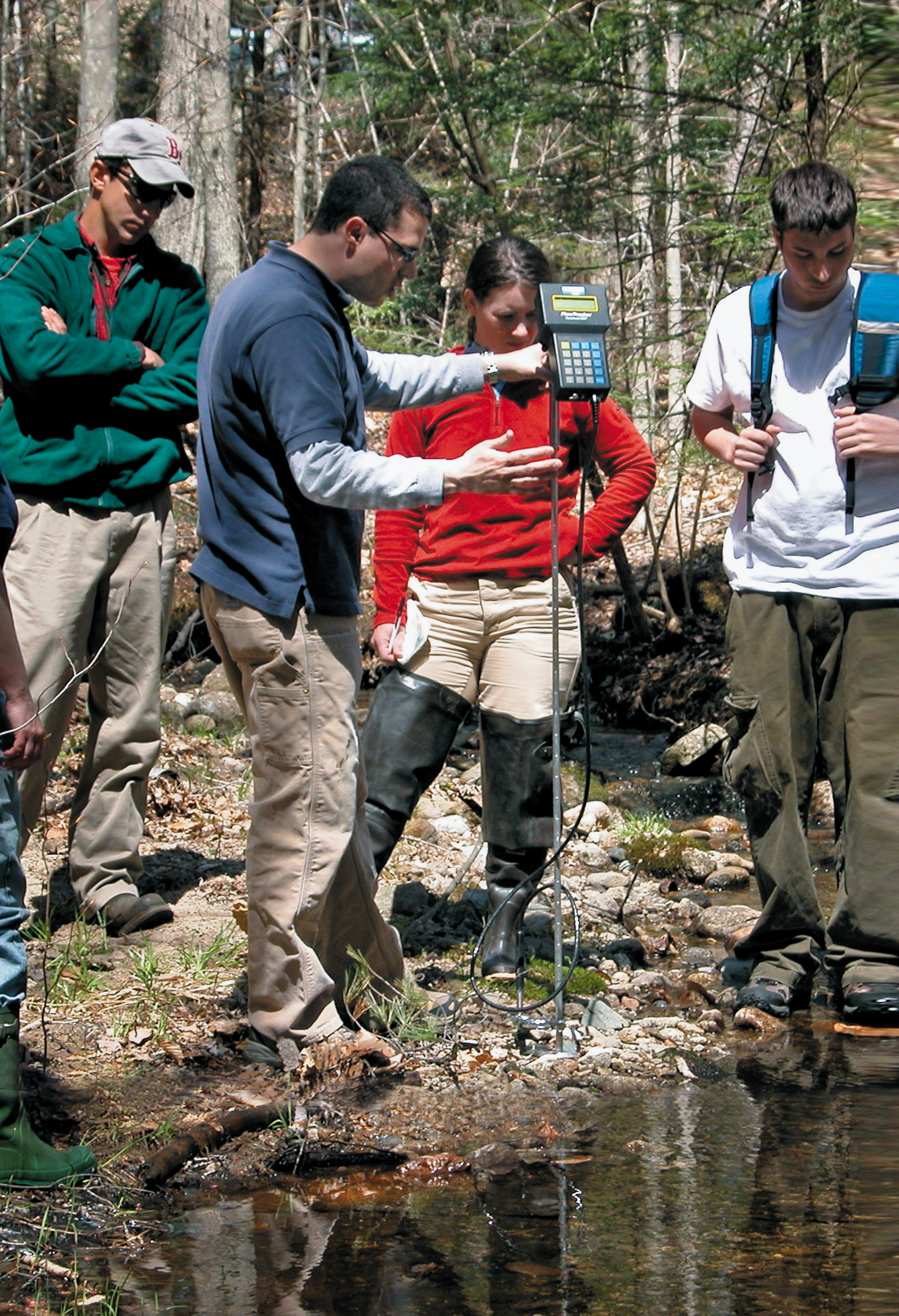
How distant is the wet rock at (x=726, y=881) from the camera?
6336 millimetres

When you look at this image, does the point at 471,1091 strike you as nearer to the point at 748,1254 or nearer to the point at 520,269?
the point at 748,1254

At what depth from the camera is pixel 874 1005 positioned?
14.2ft

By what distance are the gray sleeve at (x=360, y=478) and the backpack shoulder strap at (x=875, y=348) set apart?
1.53 meters

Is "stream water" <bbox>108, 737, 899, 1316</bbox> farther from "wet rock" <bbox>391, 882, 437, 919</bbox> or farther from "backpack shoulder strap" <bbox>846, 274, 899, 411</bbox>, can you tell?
"backpack shoulder strap" <bbox>846, 274, 899, 411</bbox>

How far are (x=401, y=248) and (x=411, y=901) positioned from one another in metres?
2.74

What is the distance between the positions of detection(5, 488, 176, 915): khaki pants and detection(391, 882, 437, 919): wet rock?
1028 millimetres

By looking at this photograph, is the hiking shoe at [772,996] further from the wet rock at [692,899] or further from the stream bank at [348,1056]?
the wet rock at [692,899]

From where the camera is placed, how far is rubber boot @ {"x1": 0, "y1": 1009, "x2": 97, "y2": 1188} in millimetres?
2875

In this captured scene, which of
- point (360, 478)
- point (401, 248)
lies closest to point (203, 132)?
point (401, 248)

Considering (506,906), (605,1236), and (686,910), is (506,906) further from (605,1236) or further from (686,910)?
(605,1236)

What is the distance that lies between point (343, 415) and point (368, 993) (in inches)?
64.8

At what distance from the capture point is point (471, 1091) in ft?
12.3

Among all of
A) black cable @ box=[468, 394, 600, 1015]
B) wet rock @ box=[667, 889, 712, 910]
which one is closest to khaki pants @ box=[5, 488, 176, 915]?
black cable @ box=[468, 394, 600, 1015]

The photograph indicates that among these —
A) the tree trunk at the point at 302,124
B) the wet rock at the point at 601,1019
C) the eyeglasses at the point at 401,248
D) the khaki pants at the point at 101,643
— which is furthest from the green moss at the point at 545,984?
the tree trunk at the point at 302,124
